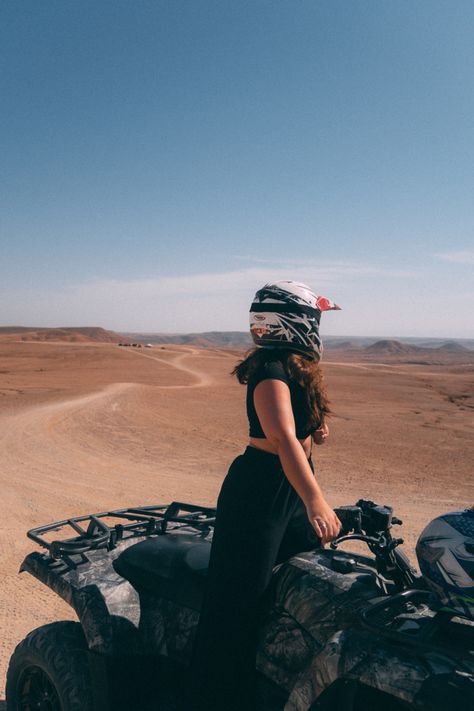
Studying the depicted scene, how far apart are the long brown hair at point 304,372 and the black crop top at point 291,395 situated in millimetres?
21

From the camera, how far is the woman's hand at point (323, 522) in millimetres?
2018

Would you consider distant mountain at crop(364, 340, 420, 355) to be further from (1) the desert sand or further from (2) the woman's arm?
(2) the woman's arm

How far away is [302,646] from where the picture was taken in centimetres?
219

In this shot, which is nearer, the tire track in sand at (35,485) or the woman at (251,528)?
the woman at (251,528)

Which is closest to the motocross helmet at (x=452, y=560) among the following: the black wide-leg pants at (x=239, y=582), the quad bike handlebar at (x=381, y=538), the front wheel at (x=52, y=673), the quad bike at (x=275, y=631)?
the quad bike at (x=275, y=631)

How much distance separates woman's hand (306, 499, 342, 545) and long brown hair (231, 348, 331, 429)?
445 millimetres

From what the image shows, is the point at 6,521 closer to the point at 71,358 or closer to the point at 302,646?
the point at 302,646

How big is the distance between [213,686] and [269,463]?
895mm

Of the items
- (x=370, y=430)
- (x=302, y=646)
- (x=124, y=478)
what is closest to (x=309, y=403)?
(x=302, y=646)

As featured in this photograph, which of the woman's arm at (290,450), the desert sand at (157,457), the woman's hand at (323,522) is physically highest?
the woman's arm at (290,450)

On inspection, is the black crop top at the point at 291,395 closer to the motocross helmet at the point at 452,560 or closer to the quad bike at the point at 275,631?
the quad bike at the point at 275,631

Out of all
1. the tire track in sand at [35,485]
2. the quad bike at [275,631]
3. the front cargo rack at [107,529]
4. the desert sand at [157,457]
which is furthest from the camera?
the desert sand at [157,457]

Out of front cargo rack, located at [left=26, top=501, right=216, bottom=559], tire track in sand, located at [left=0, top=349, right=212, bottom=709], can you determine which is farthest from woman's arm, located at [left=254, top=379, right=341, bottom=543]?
tire track in sand, located at [left=0, top=349, right=212, bottom=709]

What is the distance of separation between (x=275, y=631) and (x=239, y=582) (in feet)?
0.86
